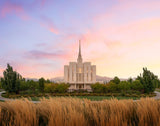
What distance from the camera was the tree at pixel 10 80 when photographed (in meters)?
29.8

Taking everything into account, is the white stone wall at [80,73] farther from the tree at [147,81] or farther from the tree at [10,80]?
the tree at [10,80]

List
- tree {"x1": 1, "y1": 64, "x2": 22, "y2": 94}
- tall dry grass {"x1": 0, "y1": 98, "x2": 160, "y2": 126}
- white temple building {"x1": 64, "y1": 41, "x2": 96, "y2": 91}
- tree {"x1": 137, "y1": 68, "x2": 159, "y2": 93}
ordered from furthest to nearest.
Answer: white temple building {"x1": 64, "y1": 41, "x2": 96, "y2": 91}
tree {"x1": 137, "y1": 68, "x2": 159, "y2": 93}
tree {"x1": 1, "y1": 64, "x2": 22, "y2": 94}
tall dry grass {"x1": 0, "y1": 98, "x2": 160, "y2": 126}

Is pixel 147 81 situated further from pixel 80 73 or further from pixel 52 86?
pixel 80 73

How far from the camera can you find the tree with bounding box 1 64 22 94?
29.8 metres

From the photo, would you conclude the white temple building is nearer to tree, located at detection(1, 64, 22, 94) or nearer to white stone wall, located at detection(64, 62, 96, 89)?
white stone wall, located at detection(64, 62, 96, 89)

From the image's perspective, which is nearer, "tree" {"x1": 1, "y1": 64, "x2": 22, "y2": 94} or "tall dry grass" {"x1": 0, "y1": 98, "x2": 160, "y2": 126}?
"tall dry grass" {"x1": 0, "y1": 98, "x2": 160, "y2": 126}

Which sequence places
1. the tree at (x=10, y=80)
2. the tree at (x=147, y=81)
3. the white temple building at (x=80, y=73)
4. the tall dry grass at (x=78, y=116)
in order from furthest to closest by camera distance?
the white temple building at (x=80, y=73)
the tree at (x=147, y=81)
the tree at (x=10, y=80)
the tall dry grass at (x=78, y=116)

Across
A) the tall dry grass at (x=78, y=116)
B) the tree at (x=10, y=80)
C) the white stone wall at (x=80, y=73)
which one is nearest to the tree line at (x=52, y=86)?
the tree at (x=10, y=80)

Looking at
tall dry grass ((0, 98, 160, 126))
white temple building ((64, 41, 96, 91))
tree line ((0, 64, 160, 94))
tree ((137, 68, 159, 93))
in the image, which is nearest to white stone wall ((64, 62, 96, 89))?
white temple building ((64, 41, 96, 91))

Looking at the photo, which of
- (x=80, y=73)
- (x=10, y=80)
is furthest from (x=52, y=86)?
(x=80, y=73)

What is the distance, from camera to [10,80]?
30.0 meters

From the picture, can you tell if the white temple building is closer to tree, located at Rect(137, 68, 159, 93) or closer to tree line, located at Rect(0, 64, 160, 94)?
tree line, located at Rect(0, 64, 160, 94)

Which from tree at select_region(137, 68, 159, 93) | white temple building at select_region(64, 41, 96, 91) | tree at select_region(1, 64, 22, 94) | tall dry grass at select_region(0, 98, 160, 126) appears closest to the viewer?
tall dry grass at select_region(0, 98, 160, 126)

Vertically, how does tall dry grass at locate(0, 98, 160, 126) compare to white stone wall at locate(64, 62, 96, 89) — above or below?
below
